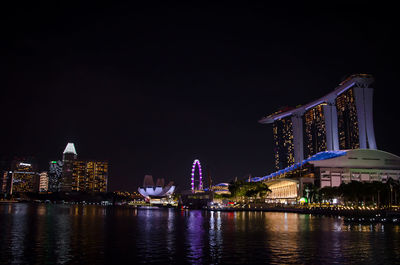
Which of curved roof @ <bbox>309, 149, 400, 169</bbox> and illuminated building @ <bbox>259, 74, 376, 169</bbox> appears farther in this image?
illuminated building @ <bbox>259, 74, 376, 169</bbox>

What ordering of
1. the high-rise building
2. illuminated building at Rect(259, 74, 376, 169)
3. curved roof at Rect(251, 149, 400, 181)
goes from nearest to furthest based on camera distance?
curved roof at Rect(251, 149, 400, 181), illuminated building at Rect(259, 74, 376, 169), the high-rise building

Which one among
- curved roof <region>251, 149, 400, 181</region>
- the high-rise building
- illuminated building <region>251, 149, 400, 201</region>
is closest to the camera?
illuminated building <region>251, 149, 400, 201</region>

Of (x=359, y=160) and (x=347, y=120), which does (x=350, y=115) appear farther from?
(x=359, y=160)

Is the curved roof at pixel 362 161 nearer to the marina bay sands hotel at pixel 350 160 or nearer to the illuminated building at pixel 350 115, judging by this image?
the marina bay sands hotel at pixel 350 160

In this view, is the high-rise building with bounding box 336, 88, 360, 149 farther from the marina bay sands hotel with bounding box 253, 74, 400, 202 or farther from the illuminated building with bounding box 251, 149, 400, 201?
the illuminated building with bounding box 251, 149, 400, 201

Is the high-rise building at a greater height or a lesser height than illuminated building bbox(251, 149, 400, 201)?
greater

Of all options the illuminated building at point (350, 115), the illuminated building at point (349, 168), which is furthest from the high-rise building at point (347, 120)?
the illuminated building at point (349, 168)

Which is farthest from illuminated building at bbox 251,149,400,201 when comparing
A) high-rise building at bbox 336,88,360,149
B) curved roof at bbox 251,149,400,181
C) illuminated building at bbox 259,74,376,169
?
high-rise building at bbox 336,88,360,149

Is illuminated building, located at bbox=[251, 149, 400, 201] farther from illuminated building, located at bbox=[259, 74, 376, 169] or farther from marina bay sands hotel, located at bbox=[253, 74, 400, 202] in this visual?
illuminated building, located at bbox=[259, 74, 376, 169]

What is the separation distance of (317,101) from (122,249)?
575 feet

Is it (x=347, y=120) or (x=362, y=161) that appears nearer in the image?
(x=362, y=161)

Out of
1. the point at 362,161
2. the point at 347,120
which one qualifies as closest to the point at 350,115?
the point at 347,120

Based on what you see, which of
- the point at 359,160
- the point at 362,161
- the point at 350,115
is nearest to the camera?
the point at 359,160

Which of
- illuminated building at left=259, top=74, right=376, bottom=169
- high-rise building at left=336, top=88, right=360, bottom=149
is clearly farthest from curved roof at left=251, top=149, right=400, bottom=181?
high-rise building at left=336, top=88, right=360, bottom=149
